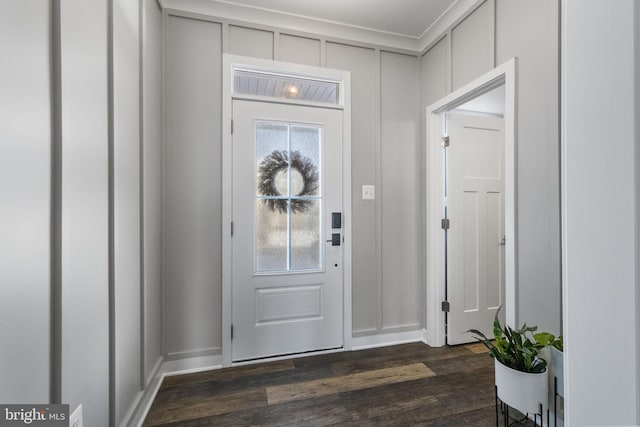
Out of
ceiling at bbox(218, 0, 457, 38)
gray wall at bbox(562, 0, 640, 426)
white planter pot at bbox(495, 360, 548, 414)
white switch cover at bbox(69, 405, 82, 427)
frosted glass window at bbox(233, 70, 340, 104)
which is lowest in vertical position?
white planter pot at bbox(495, 360, 548, 414)

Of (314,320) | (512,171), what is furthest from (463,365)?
(512,171)

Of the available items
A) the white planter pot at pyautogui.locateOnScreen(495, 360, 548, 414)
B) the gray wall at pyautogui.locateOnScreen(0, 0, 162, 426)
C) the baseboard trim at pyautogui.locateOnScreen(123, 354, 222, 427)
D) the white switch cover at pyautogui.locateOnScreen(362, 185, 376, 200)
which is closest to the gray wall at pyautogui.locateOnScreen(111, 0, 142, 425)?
the gray wall at pyautogui.locateOnScreen(0, 0, 162, 426)

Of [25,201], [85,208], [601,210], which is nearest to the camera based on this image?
[601,210]

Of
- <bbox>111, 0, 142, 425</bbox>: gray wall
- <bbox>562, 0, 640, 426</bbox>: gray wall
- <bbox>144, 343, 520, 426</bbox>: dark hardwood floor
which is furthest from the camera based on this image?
<bbox>144, 343, 520, 426</bbox>: dark hardwood floor

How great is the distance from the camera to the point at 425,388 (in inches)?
74.2

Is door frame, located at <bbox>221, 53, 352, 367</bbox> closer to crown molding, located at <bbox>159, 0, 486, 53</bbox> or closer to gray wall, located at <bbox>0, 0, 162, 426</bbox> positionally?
crown molding, located at <bbox>159, 0, 486, 53</bbox>

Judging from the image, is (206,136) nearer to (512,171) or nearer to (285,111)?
(285,111)

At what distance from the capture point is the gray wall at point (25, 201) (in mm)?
716

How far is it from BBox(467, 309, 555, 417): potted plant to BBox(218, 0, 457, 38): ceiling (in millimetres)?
2312

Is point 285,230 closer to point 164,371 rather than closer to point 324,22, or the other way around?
point 164,371

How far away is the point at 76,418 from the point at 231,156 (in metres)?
1.68

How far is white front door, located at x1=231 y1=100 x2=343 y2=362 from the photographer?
222 cm

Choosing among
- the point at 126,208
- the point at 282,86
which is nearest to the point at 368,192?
the point at 282,86

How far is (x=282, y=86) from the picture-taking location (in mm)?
A: 2359
